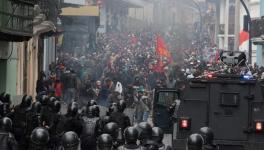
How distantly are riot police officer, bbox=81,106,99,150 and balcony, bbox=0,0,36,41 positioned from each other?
6.58 metres

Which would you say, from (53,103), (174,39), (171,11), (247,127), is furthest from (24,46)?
(171,11)

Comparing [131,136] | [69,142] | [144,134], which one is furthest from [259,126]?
[69,142]

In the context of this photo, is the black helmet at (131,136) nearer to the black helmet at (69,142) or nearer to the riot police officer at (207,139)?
the black helmet at (69,142)

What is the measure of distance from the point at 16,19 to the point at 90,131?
9156 millimetres

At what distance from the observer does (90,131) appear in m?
14.4

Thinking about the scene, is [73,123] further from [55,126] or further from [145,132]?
[145,132]

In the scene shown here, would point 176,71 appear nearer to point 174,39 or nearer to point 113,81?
point 113,81

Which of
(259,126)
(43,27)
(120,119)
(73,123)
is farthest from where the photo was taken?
(43,27)

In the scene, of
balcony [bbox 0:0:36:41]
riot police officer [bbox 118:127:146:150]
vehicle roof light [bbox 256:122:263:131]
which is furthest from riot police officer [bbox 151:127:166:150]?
balcony [bbox 0:0:36:41]

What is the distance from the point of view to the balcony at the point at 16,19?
70.7ft

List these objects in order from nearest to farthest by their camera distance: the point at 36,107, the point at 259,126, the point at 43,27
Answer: the point at 259,126, the point at 36,107, the point at 43,27

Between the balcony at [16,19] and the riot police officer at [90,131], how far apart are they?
21.6ft

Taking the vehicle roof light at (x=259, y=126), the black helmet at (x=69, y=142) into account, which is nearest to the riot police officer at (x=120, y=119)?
the vehicle roof light at (x=259, y=126)

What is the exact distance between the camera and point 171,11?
6053 centimetres
